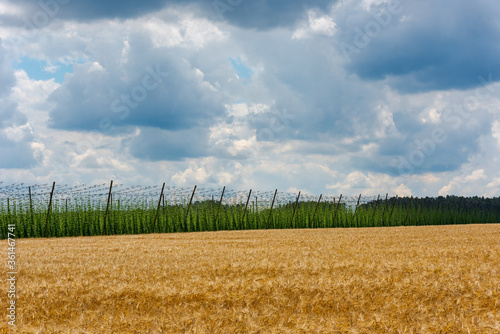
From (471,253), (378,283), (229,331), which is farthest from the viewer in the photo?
(471,253)

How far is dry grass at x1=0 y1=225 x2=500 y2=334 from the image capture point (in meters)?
3.54

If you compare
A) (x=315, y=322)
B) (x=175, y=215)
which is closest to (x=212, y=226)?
(x=175, y=215)

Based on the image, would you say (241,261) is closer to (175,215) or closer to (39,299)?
(39,299)

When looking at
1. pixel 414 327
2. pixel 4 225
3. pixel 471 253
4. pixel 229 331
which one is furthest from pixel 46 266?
pixel 4 225

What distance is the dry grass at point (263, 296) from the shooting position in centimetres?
354

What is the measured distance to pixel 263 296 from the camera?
165 inches

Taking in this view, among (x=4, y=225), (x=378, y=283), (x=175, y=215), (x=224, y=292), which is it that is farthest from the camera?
(x=175, y=215)

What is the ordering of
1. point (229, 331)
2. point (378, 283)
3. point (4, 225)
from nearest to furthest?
point (229, 331) → point (378, 283) → point (4, 225)

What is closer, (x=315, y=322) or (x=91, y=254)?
(x=315, y=322)

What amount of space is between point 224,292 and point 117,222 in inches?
442

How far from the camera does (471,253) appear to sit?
6719mm

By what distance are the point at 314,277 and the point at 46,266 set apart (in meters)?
3.56

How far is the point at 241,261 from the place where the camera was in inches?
224

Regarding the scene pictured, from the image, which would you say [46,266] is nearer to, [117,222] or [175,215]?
[117,222]
